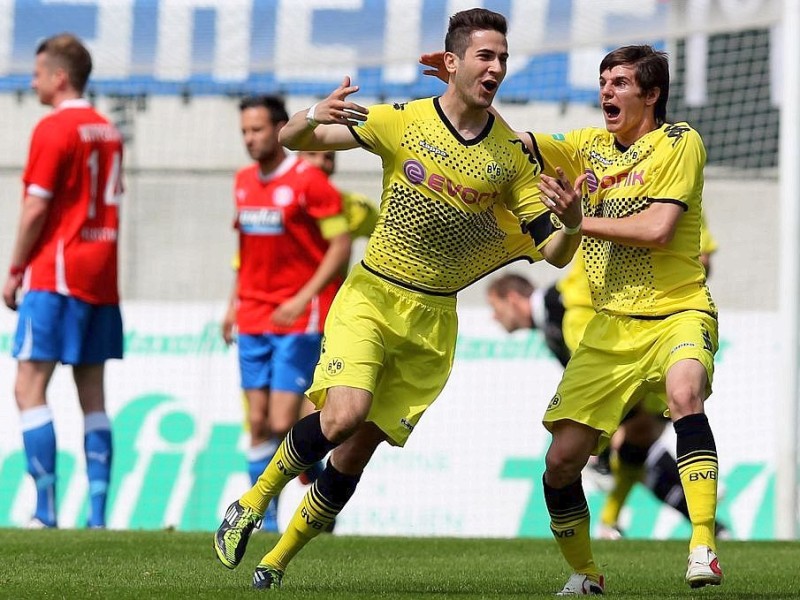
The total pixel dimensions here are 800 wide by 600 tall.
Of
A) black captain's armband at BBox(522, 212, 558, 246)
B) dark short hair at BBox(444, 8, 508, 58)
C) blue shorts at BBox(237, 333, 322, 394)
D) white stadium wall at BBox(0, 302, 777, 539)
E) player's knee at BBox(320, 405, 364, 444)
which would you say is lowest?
white stadium wall at BBox(0, 302, 777, 539)

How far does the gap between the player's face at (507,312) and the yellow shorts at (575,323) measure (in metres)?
1.17

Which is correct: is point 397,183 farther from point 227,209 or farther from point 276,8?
point 227,209

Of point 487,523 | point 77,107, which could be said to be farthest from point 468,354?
point 77,107

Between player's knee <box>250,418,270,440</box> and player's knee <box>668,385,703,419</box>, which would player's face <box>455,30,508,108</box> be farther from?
player's knee <box>250,418,270,440</box>

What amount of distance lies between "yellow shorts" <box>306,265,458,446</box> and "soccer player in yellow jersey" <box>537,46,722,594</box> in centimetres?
50

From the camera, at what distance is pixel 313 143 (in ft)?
19.1

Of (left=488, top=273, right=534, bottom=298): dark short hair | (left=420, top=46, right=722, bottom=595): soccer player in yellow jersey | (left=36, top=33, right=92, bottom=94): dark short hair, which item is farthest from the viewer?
(left=488, top=273, right=534, bottom=298): dark short hair

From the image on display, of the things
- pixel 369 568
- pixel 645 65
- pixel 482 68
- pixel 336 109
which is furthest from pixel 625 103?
pixel 369 568

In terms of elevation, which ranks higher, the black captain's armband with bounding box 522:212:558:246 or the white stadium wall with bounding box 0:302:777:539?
the black captain's armband with bounding box 522:212:558:246

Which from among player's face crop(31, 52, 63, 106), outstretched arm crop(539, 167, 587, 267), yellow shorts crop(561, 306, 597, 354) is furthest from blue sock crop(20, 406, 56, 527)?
outstretched arm crop(539, 167, 587, 267)

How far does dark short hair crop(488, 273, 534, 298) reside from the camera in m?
10.8

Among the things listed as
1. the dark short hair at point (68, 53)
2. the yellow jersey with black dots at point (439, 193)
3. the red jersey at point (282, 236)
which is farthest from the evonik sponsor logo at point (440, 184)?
the dark short hair at point (68, 53)

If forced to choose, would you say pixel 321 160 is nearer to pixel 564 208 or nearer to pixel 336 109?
pixel 336 109

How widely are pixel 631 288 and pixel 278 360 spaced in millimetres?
3885
